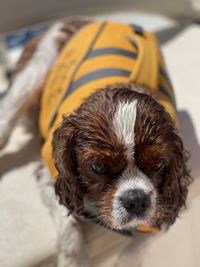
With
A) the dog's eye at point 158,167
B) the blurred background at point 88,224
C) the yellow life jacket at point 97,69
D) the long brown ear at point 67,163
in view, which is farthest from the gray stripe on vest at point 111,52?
the dog's eye at point 158,167

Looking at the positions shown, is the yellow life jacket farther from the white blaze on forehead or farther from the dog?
the white blaze on forehead

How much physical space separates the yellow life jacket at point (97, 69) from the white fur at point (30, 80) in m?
0.04

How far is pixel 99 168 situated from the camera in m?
1.11

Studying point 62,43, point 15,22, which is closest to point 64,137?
point 62,43

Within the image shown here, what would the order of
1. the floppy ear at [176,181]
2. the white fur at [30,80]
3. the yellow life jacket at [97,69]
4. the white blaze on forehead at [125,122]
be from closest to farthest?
the white blaze on forehead at [125,122] < the floppy ear at [176,181] < the yellow life jacket at [97,69] < the white fur at [30,80]

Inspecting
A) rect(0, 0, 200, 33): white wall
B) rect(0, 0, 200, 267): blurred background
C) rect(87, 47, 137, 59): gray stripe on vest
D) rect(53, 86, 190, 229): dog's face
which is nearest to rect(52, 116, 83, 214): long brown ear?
rect(53, 86, 190, 229): dog's face

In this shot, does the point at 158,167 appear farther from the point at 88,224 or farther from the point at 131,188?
the point at 88,224

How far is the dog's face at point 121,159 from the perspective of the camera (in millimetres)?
1079

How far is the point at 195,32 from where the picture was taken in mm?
1950

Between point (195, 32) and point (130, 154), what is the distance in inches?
40.2

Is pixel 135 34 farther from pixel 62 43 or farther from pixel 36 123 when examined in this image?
pixel 36 123

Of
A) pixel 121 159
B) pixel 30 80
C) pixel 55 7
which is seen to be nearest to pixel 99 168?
pixel 121 159

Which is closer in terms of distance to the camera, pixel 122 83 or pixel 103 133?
pixel 103 133

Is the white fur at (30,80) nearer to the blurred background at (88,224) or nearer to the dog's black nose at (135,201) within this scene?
the blurred background at (88,224)
